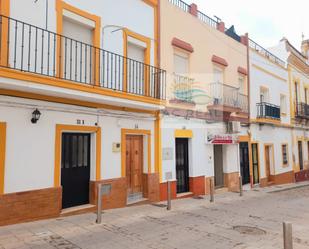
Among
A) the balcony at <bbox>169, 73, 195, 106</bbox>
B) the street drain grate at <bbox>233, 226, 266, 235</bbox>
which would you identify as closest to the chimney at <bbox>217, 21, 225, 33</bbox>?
the balcony at <bbox>169, 73, 195, 106</bbox>

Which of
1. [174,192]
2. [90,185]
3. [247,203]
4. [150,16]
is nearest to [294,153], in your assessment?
[247,203]

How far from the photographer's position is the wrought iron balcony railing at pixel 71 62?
21.4 feet

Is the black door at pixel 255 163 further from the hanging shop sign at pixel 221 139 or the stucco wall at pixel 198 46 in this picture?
the stucco wall at pixel 198 46

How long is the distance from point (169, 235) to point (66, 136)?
3762 mm

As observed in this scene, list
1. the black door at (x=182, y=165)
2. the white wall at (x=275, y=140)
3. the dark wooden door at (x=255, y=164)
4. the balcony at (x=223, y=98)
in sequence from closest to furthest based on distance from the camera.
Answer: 1. the black door at (x=182, y=165)
2. the balcony at (x=223, y=98)
3. the dark wooden door at (x=255, y=164)
4. the white wall at (x=275, y=140)

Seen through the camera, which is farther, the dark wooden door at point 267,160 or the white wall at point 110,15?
the dark wooden door at point 267,160

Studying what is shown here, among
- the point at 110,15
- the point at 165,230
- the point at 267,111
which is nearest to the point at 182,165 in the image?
the point at 165,230

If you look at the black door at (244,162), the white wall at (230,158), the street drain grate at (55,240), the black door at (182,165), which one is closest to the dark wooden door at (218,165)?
the white wall at (230,158)

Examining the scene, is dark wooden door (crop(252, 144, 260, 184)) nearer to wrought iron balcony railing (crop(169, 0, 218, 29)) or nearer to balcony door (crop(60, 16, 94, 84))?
wrought iron balcony railing (crop(169, 0, 218, 29))

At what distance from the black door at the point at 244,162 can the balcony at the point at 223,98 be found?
7.59ft

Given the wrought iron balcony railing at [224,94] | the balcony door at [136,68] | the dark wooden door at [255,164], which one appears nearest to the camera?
the balcony door at [136,68]

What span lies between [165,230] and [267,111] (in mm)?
12151

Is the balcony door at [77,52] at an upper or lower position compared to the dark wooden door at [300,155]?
upper

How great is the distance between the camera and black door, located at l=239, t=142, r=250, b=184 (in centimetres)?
1480
